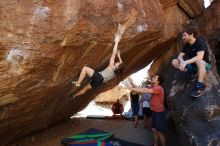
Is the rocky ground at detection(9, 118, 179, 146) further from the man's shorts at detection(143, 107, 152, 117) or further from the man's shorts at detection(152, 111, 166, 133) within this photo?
the man's shorts at detection(152, 111, 166, 133)

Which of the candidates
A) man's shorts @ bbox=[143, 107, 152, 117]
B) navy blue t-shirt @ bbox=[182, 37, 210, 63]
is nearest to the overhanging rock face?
navy blue t-shirt @ bbox=[182, 37, 210, 63]

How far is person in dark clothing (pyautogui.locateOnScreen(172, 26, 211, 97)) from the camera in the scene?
6.43 meters

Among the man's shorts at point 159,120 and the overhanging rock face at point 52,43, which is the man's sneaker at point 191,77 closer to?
the man's shorts at point 159,120

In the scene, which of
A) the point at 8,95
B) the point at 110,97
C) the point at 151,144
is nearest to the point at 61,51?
the point at 8,95

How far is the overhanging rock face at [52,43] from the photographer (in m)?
5.39

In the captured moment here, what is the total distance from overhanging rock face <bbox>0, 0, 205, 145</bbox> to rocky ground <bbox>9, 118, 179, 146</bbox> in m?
0.92

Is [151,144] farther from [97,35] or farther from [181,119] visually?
[97,35]

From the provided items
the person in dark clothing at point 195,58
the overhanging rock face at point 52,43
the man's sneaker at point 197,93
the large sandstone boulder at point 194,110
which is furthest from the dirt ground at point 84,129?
the person in dark clothing at point 195,58

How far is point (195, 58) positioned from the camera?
6.45 metres

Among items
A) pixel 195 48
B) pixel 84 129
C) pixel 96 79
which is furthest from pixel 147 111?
pixel 96 79

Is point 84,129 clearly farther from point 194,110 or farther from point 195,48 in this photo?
point 195,48

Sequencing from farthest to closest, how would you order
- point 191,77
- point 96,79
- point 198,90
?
1. point 191,77
2. point 198,90
3. point 96,79

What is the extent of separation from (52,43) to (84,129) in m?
4.84

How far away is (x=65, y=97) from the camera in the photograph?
27.0ft
